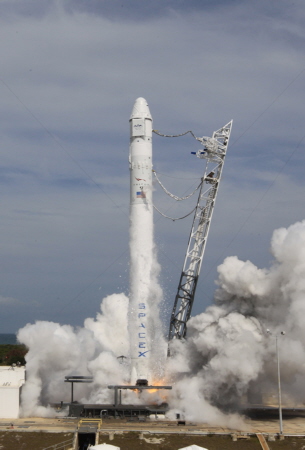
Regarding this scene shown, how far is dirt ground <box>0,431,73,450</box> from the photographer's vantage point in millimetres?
37938

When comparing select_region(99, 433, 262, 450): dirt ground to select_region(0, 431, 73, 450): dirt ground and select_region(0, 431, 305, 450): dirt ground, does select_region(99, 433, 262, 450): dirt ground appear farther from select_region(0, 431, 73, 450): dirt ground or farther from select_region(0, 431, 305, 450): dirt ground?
select_region(0, 431, 73, 450): dirt ground

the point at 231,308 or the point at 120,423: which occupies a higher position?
the point at 231,308

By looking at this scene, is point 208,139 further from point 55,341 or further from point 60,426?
point 60,426

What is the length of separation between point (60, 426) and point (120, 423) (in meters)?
3.94

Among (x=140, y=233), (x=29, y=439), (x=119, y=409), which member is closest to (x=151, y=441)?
(x=119, y=409)

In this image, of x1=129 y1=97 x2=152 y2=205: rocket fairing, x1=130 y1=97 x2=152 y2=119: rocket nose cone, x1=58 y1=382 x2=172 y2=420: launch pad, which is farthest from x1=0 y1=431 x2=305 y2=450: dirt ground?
x1=130 y1=97 x2=152 y2=119: rocket nose cone

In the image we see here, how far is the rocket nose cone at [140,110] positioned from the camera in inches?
1924

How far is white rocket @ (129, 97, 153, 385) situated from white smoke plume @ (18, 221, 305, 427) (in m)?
2.75

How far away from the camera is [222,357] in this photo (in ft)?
151

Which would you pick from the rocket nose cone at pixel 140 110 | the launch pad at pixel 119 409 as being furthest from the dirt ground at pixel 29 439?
the rocket nose cone at pixel 140 110

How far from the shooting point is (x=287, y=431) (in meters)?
41.6

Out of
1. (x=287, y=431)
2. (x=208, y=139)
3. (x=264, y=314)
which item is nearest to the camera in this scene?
(x=287, y=431)

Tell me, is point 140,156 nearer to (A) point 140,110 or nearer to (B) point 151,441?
(A) point 140,110

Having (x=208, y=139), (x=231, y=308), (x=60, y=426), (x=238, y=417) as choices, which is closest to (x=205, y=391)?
(x=238, y=417)
